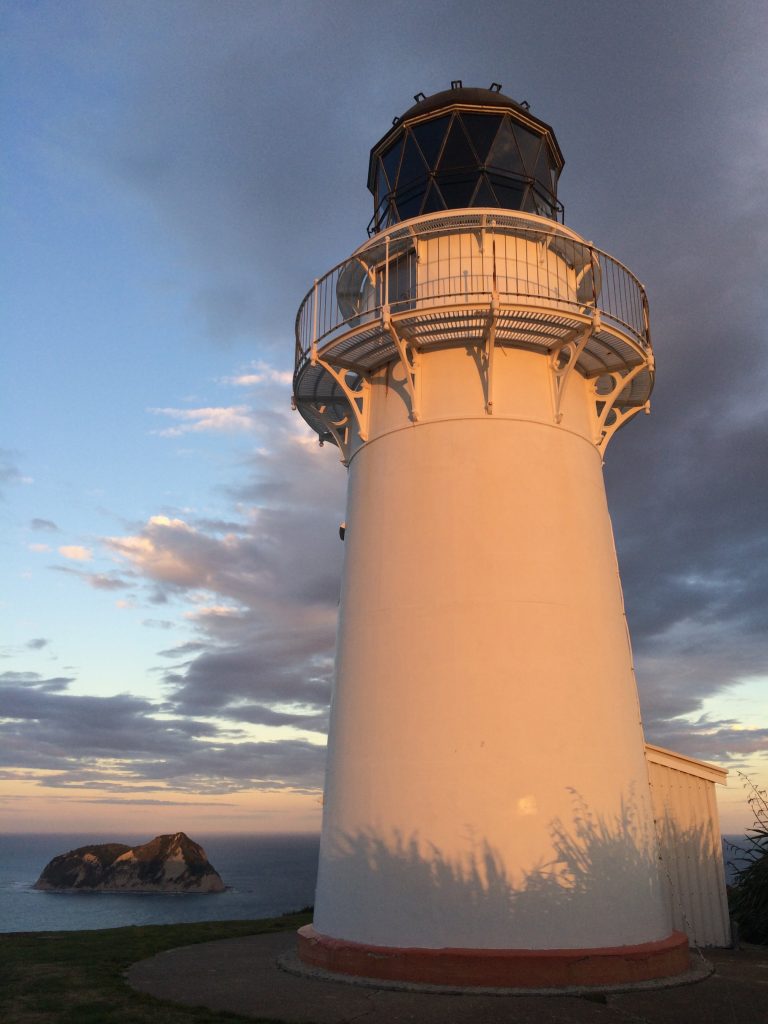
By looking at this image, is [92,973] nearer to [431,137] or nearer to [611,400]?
[611,400]

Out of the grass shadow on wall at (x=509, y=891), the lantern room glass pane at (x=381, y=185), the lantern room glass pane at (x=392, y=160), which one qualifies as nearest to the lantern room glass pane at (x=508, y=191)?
the lantern room glass pane at (x=392, y=160)

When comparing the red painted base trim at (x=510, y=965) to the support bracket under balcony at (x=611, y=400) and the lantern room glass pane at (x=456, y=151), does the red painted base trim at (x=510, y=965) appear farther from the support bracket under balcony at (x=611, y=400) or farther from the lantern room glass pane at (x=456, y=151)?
the lantern room glass pane at (x=456, y=151)

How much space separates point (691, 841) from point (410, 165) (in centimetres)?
1375

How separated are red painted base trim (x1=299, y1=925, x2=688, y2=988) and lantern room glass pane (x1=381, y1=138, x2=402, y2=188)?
1379cm

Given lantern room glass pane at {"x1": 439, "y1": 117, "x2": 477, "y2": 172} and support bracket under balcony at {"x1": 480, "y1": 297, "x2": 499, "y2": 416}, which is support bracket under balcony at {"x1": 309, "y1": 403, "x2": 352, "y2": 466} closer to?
support bracket under balcony at {"x1": 480, "y1": 297, "x2": 499, "y2": 416}

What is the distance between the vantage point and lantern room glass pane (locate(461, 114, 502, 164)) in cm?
1575

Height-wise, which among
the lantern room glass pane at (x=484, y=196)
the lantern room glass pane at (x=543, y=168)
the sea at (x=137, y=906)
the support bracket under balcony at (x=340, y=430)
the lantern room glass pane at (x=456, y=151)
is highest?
the lantern room glass pane at (x=543, y=168)

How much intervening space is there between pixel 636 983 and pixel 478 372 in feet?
30.4

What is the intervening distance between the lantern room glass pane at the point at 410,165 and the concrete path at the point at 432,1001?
13.9 m

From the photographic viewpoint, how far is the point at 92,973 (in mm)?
11812

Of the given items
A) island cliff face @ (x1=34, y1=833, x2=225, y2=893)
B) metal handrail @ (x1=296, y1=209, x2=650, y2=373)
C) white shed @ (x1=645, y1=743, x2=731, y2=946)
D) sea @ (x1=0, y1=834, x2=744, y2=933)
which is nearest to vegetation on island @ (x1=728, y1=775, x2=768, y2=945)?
white shed @ (x1=645, y1=743, x2=731, y2=946)

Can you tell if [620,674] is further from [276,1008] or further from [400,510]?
[276,1008]

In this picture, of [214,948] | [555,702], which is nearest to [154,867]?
[214,948]

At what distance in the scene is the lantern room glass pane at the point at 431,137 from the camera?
1593cm
